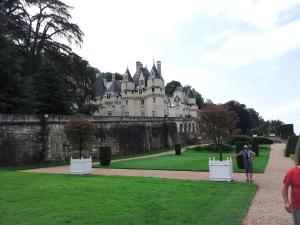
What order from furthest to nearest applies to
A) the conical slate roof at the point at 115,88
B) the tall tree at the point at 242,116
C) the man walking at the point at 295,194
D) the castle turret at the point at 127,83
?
the tall tree at the point at 242,116 → the conical slate roof at the point at 115,88 → the castle turret at the point at 127,83 → the man walking at the point at 295,194

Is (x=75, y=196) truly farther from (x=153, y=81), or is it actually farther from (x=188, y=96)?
(x=188, y=96)

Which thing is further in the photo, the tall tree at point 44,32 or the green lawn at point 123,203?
the tall tree at point 44,32

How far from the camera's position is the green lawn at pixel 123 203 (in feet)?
27.0

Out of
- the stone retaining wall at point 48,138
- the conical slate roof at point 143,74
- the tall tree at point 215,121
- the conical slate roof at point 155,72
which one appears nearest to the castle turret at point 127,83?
the conical slate roof at point 143,74

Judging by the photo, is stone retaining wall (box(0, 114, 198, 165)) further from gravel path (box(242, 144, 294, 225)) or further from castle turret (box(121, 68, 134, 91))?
castle turret (box(121, 68, 134, 91))

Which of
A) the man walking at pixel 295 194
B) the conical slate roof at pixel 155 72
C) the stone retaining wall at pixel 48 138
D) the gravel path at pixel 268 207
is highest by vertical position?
the conical slate roof at pixel 155 72

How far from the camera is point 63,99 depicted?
106ft

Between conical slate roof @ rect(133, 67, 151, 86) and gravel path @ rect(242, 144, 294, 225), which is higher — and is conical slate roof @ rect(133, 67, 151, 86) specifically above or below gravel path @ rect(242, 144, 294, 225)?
above

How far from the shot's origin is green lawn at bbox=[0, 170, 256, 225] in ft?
27.0

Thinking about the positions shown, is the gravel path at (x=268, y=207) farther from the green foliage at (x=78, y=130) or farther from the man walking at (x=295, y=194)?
the green foliage at (x=78, y=130)

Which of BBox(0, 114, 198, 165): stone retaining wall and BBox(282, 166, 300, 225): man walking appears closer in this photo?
BBox(282, 166, 300, 225): man walking

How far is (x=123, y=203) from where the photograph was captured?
9.91 meters

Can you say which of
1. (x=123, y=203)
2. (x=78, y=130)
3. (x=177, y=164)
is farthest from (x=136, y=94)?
(x=123, y=203)

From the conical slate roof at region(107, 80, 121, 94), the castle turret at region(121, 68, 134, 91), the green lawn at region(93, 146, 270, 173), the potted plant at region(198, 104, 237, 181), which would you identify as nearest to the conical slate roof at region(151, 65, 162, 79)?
the castle turret at region(121, 68, 134, 91)
